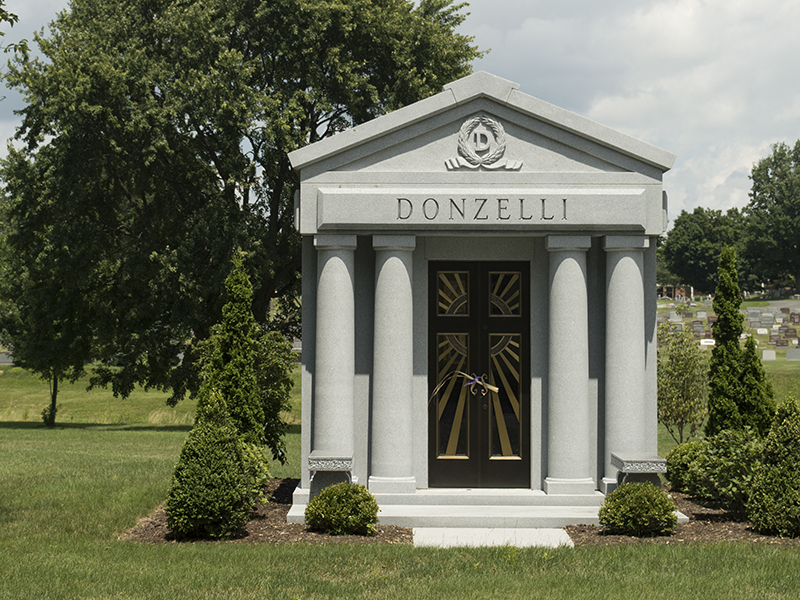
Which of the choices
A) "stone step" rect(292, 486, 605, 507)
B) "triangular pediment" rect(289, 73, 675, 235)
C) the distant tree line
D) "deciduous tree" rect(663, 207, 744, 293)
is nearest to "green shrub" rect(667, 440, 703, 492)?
"stone step" rect(292, 486, 605, 507)

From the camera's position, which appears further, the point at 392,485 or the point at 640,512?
the point at 392,485

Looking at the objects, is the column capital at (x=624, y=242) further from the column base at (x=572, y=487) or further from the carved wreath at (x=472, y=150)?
the column base at (x=572, y=487)

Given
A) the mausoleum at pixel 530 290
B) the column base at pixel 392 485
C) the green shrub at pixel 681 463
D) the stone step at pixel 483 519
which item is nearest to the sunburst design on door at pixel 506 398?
the mausoleum at pixel 530 290

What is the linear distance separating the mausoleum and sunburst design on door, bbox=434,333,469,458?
0.17 m

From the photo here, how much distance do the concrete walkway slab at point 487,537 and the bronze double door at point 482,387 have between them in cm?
133

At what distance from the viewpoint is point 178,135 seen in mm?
22906

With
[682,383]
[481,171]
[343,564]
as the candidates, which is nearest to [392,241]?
[481,171]

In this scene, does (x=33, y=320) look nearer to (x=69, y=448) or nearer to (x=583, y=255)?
(x=69, y=448)

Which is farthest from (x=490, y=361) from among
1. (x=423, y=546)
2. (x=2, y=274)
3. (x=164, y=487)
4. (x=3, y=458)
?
(x=2, y=274)

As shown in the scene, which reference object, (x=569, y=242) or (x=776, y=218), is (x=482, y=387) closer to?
(x=569, y=242)

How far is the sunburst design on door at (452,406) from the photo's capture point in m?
11.0

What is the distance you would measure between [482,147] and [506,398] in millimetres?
3636

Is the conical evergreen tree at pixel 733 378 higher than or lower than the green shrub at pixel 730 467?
higher

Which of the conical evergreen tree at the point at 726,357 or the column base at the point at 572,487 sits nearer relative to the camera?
the column base at the point at 572,487
